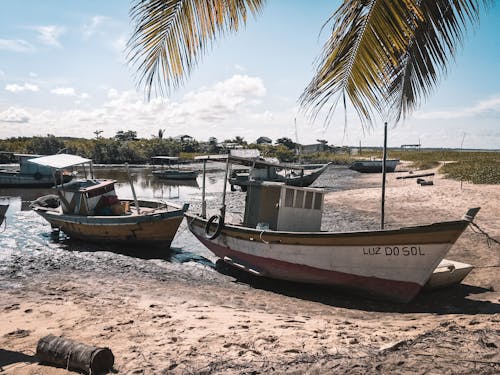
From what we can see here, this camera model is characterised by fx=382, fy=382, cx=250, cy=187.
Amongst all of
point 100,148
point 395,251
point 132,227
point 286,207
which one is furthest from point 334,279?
point 100,148

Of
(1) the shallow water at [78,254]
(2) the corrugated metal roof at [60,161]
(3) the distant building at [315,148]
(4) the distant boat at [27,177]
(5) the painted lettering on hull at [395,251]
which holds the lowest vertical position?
(1) the shallow water at [78,254]

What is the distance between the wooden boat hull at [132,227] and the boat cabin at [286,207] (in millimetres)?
4296

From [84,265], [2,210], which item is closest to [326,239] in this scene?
[2,210]

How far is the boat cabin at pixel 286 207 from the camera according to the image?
10797 mm

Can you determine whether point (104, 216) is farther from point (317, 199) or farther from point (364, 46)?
point (364, 46)

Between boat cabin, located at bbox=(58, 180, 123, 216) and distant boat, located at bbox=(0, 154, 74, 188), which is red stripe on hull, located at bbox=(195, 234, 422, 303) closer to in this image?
boat cabin, located at bbox=(58, 180, 123, 216)

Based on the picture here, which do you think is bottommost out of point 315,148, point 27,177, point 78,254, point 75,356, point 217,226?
point 78,254

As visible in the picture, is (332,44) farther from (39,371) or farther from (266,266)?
(266,266)

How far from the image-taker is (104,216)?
15.2 m

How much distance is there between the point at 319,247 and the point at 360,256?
977 millimetres

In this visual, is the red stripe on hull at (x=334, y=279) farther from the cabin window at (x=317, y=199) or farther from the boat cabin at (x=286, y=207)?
the cabin window at (x=317, y=199)

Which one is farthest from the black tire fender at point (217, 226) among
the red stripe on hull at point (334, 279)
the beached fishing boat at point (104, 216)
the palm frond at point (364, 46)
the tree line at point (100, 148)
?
the tree line at point (100, 148)

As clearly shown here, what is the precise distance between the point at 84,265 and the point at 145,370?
884cm

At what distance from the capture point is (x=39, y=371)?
4.73 metres
